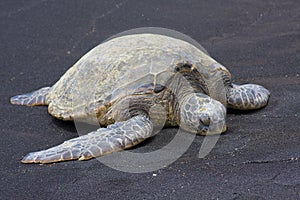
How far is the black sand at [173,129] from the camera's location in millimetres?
2992

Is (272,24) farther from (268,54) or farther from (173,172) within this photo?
(173,172)

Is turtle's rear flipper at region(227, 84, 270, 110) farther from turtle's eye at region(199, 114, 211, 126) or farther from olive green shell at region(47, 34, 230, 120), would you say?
turtle's eye at region(199, 114, 211, 126)

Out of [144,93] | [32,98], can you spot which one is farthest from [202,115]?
[32,98]

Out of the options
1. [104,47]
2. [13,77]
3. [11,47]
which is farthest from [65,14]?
[104,47]

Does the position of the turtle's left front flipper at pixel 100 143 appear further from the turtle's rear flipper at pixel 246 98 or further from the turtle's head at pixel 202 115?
the turtle's rear flipper at pixel 246 98

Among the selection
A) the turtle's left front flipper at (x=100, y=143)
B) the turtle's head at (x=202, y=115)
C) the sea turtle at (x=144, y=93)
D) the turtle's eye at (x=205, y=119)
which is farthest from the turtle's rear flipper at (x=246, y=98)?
the turtle's left front flipper at (x=100, y=143)

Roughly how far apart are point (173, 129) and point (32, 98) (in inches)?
61.2

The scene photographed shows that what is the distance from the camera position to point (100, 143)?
357 cm

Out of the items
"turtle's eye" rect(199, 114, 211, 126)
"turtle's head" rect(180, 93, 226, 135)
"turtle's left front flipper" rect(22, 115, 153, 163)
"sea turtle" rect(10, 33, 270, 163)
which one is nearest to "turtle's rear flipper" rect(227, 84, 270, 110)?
"sea turtle" rect(10, 33, 270, 163)

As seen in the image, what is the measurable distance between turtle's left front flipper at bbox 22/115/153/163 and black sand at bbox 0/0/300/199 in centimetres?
7

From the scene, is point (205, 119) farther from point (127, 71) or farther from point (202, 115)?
point (127, 71)

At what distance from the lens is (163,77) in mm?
3934

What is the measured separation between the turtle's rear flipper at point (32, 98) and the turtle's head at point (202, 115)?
1518mm

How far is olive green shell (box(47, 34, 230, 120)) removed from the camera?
3.95 m
